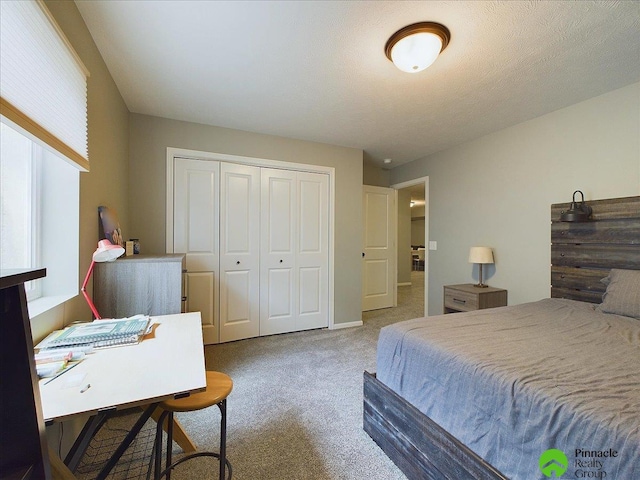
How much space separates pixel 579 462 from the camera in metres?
0.80

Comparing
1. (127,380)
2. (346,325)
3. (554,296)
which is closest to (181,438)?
(127,380)

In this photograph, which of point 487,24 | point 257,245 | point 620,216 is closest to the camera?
point 487,24

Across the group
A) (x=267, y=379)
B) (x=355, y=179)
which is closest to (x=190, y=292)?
(x=267, y=379)

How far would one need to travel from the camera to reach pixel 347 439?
5.40 feet

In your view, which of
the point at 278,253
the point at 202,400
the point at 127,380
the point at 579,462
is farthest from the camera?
the point at 278,253

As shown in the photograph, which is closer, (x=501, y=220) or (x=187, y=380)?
(x=187, y=380)

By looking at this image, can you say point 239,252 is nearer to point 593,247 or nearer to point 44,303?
point 44,303

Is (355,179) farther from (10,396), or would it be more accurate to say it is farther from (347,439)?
(10,396)

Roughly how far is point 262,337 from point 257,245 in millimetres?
1132

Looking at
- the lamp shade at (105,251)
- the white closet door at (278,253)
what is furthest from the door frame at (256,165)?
the lamp shade at (105,251)

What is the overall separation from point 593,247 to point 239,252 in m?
3.41

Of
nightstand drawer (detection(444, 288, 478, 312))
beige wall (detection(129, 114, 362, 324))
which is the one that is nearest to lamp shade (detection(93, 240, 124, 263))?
beige wall (detection(129, 114, 362, 324))

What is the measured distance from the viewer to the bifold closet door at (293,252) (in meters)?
3.37

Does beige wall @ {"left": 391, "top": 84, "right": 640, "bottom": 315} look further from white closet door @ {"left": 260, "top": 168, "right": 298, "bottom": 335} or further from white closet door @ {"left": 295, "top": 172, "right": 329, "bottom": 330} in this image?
white closet door @ {"left": 260, "top": 168, "right": 298, "bottom": 335}
